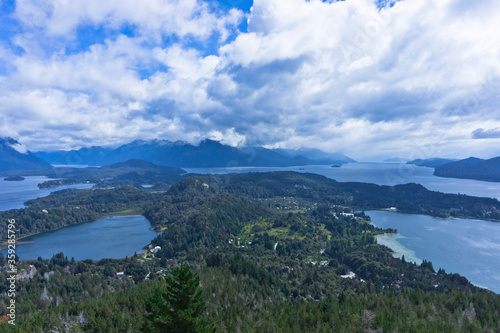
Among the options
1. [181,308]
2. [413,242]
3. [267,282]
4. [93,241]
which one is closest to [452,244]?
[413,242]

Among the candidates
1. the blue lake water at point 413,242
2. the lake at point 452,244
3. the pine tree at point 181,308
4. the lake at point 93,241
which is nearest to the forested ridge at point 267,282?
the pine tree at point 181,308

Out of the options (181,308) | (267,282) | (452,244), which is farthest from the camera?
(452,244)

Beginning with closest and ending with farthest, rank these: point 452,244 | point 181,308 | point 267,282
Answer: point 181,308
point 267,282
point 452,244

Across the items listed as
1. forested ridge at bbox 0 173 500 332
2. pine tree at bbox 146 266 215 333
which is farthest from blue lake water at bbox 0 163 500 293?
pine tree at bbox 146 266 215 333

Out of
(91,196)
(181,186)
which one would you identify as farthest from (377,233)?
(91,196)

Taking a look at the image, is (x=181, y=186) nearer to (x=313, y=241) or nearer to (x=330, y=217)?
(x=330, y=217)

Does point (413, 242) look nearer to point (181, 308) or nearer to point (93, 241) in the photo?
point (181, 308)
